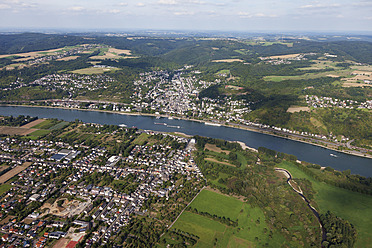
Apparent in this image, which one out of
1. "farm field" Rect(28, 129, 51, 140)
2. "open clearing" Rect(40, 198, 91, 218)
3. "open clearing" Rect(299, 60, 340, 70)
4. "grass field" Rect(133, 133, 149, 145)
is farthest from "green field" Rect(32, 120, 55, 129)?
"open clearing" Rect(299, 60, 340, 70)

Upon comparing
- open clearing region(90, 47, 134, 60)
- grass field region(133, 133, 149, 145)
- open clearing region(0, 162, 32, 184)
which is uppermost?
open clearing region(90, 47, 134, 60)

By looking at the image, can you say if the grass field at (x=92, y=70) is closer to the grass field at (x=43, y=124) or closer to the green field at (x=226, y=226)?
the grass field at (x=43, y=124)

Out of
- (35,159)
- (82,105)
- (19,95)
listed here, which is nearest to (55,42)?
(19,95)

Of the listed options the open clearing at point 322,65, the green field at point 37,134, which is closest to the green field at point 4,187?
the green field at point 37,134

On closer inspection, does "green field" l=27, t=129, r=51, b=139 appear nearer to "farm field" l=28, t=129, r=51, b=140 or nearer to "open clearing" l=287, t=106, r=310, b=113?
"farm field" l=28, t=129, r=51, b=140

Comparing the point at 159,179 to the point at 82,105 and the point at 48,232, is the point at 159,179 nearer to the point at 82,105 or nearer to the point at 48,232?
the point at 48,232


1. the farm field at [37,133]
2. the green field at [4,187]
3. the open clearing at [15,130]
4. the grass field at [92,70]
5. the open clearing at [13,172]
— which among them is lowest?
the green field at [4,187]
